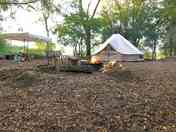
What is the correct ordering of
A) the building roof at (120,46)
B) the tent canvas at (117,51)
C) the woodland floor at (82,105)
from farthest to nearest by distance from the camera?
the building roof at (120,46) → the tent canvas at (117,51) → the woodland floor at (82,105)

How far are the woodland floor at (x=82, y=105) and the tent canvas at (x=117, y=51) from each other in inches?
597

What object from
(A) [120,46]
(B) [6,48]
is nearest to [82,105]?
(A) [120,46]

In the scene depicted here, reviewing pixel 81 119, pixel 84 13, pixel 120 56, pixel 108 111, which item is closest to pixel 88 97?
pixel 108 111

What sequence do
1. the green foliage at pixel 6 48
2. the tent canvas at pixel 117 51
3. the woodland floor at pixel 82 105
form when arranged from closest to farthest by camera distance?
the woodland floor at pixel 82 105 → the tent canvas at pixel 117 51 → the green foliage at pixel 6 48

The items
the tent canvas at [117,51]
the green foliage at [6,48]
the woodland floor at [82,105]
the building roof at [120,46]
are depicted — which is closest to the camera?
the woodland floor at [82,105]

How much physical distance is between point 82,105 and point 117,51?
18.0 metres

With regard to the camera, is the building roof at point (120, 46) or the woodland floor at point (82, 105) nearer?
the woodland floor at point (82, 105)

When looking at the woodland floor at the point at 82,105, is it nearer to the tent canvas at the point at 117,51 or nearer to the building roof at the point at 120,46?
the tent canvas at the point at 117,51

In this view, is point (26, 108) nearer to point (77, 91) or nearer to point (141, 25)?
point (77, 91)

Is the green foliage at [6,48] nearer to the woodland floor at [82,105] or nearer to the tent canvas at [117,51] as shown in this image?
the tent canvas at [117,51]

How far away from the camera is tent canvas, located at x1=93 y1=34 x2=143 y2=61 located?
23969 millimetres

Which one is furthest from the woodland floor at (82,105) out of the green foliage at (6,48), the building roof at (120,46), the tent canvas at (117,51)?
the green foliage at (6,48)

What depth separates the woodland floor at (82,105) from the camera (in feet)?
16.9

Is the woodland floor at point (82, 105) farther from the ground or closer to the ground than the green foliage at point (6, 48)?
closer to the ground
